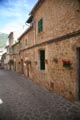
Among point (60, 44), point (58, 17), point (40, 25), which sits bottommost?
point (60, 44)

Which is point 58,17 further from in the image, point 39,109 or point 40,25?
point 39,109

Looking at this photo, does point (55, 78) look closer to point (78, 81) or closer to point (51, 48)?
point (51, 48)

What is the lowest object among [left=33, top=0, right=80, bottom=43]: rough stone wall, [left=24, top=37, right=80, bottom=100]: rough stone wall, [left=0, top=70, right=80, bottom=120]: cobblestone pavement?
[left=0, top=70, right=80, bottom=120]: cobblestone pavement

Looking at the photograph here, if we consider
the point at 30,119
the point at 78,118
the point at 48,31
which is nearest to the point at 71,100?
the point at 78,118

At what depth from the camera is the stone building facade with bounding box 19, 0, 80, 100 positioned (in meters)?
8.10

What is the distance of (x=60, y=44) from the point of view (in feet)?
32.2

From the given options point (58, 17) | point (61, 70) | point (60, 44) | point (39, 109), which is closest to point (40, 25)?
point (58, 17)

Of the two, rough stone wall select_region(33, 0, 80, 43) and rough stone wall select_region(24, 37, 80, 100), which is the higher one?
rough stone wall select_region(33, 0, 80, 43)

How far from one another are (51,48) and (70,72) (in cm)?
317

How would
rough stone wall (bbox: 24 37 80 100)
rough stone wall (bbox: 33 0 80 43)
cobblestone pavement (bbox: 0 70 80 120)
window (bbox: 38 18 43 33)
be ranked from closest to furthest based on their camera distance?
cobblestone pavement (bbox: 0 70 80 120)
rough stone wall (bbox: 33 0 80 43)
rough stone wall (bbox: 24 37 80 100)
window (bbox: 38 18 43 33)

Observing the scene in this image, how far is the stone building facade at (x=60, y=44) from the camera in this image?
810 centimetres

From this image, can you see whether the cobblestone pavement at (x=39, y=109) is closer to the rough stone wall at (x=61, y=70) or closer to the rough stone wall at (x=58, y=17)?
the rough stone wall at (x=61, y=70)

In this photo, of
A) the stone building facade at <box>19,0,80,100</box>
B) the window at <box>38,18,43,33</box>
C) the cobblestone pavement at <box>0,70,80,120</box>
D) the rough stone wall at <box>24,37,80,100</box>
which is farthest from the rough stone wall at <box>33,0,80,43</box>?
the cobblestone pavement at <box>0,70,80,120</box>

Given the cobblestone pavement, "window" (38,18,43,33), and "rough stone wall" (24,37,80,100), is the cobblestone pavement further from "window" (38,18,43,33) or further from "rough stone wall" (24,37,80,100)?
"window" (38,18,43,33)
